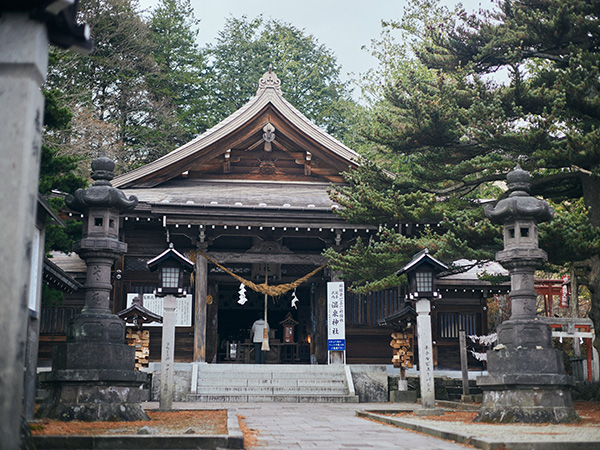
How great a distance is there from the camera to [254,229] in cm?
1859

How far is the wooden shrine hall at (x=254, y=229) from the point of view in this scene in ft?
58.8

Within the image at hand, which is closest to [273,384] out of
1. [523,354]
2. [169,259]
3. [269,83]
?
[169,259]

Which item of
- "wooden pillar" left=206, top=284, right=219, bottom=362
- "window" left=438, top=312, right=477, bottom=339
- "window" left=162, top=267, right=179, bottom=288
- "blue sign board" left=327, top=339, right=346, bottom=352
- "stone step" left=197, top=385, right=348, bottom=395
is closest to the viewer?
"window" left=162, top=267, right=179, bottom=288

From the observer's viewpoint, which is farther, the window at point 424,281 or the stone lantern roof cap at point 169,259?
the stone lantern roof cap at point 169,259

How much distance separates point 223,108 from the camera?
3578 centimetres

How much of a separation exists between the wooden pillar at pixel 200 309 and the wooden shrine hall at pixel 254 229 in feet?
0.09

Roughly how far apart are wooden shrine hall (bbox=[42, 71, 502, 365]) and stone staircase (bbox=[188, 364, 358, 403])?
1.13 meters

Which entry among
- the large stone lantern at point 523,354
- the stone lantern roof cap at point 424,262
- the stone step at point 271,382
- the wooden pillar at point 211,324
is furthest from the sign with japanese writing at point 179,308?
the large stone lantern at point 523,354

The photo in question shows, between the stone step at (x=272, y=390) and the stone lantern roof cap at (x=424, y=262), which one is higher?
the stone lantern roof cap at (x=424, y=262)

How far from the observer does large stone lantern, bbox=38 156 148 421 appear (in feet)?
29.8

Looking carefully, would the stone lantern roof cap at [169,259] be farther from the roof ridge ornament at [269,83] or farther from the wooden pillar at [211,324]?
the roof ridge ornament at [269,83]

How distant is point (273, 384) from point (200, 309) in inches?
116

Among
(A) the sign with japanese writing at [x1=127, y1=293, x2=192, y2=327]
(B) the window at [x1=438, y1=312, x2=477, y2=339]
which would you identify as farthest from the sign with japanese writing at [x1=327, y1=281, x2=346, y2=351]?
(A) the sign with japanese writing at [x1=127, y1=293, x2=192, y2=327]

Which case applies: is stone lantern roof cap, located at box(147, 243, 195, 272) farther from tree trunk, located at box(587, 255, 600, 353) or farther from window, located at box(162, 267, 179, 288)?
tree trunk, located at box(587, 255, 600, 353)
